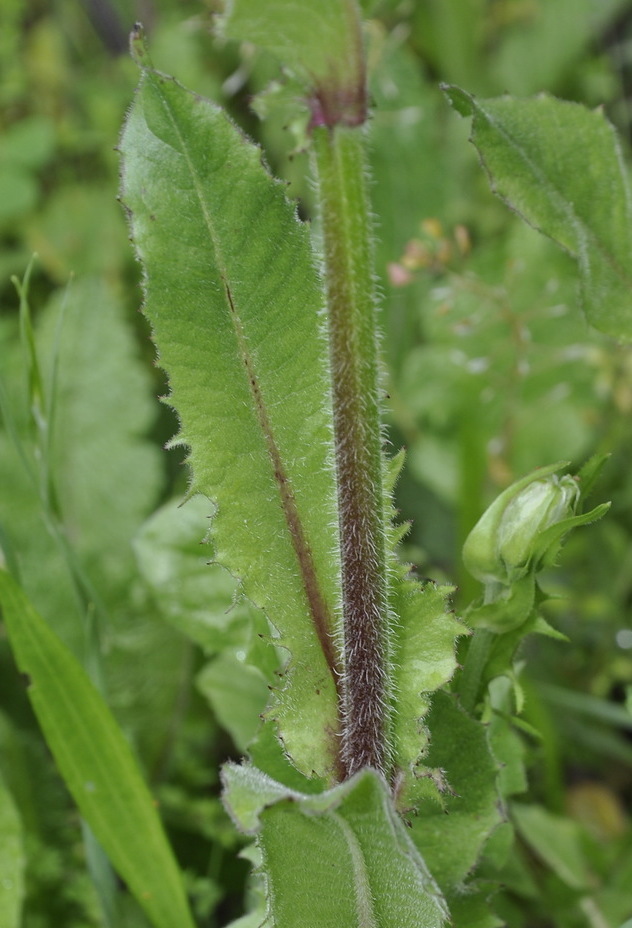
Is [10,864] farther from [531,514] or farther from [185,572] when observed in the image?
[531,514]

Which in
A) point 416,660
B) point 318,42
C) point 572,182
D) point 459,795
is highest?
point 318,42

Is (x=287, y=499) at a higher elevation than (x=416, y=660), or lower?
higher

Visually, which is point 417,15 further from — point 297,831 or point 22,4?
point 297,831

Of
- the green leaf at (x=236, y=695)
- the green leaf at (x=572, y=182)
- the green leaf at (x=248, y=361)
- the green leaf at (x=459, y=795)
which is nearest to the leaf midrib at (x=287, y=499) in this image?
the green leaf at (x=248, y=361)

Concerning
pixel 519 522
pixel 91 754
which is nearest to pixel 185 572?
pixel 91 754

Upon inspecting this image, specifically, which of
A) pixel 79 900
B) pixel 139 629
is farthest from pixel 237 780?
pixel 139 629

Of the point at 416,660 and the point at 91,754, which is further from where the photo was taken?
the point at 91,754
